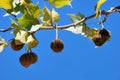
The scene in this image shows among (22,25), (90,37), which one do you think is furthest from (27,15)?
(90,37)

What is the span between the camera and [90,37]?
121 cm

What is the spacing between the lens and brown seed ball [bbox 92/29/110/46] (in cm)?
112

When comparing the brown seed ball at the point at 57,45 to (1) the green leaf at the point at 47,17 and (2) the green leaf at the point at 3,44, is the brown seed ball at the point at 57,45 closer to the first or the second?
(1) the green leaf at the point at 47,17

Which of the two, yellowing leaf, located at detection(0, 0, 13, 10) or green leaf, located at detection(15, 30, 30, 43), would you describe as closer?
green leaf, located at detection(15, 30, 30, 43)

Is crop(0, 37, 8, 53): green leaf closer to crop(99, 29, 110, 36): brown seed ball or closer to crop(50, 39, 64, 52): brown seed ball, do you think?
crop(50, 39, 64, 52): brown seed ball

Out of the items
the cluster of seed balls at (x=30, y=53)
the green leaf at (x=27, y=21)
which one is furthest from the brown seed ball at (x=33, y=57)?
the green leaf at (x=27, y=21)

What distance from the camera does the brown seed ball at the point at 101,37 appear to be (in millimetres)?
1122

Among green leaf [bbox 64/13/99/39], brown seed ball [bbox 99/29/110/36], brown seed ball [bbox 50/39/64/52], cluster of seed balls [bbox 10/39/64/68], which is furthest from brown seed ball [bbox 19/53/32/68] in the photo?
brown seed ball [bbox 99/29/110/36]

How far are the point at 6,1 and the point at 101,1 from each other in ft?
1.30

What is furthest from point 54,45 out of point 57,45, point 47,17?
point 47,17

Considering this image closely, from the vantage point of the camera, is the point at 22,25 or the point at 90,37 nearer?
the point at 22,25

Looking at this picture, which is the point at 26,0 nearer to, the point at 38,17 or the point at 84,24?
the point at 38,17

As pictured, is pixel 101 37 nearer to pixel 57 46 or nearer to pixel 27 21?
pixel 57 46

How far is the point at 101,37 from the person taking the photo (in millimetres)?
1127
